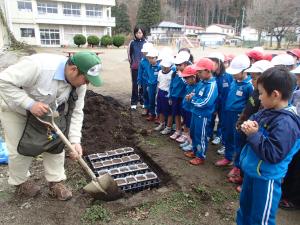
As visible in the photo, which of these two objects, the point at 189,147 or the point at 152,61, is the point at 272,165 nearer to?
the point at 189,147

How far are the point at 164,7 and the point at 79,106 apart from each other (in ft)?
258

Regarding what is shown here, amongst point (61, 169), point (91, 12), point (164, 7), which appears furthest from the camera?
point (164, 7)

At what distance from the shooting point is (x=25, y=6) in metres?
36.2

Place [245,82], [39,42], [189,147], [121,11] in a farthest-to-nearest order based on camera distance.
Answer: [121,11], [39,42], [189,147], [245,82]

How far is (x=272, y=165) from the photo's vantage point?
210cm

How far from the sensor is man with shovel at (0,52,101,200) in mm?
2504

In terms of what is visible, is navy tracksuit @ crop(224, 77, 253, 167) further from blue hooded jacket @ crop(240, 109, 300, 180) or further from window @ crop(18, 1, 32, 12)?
window @ crop(18, 1, 32, 12)

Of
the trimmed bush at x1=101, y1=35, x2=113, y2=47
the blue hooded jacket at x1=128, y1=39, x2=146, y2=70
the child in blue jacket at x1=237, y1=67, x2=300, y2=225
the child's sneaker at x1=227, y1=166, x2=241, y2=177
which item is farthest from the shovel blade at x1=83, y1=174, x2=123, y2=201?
the trimmed bush at x1=101, y1=35, x2=113, y2=47

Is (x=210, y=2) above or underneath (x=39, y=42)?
above

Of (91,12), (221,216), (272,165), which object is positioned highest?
(91,12)

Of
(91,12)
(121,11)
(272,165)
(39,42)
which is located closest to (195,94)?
(272,165)

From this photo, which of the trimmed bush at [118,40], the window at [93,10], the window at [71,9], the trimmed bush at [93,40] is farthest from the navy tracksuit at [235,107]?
the window at [93,10]

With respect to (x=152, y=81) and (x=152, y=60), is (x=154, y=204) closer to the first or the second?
(x=152, y=81)

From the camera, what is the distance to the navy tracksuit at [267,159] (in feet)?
6.48
